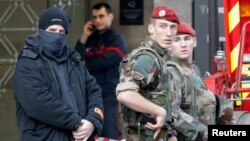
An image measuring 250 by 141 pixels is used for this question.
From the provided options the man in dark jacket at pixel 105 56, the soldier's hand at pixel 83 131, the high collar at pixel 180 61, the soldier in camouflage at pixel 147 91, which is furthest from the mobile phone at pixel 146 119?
the man in dark jacket at pixel 105 56

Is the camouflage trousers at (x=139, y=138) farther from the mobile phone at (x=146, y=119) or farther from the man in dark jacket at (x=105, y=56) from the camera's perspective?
the man in dark jacket at (x=105, y=56)

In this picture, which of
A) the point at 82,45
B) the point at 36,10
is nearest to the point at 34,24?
the point at 36,10

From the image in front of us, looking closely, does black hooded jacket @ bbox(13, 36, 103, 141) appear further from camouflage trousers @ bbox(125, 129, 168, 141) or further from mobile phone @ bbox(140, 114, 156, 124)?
mobile phone @ bbox(140, 114, 156, 124)

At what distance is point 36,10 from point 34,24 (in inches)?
7.1

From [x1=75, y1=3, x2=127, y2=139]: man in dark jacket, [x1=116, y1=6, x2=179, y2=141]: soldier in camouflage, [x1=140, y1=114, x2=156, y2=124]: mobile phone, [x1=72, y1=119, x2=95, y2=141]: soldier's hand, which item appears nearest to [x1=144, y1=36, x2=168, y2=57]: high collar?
[x1=116, y1=6, x2=179, y2=141]: soldier in camouflage

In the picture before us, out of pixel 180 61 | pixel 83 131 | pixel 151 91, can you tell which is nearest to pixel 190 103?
pixel 180 61

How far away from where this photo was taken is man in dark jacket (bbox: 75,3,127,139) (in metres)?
7.33

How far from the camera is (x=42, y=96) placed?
458 centimetres

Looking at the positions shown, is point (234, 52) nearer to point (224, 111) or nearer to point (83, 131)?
point (224, 111)

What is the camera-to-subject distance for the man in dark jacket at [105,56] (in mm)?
7332

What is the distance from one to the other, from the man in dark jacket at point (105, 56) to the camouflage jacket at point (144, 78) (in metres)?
2.61

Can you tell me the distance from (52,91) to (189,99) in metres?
0.96

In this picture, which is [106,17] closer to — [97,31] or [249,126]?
[97,31]

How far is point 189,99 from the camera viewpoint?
16.5 ft
